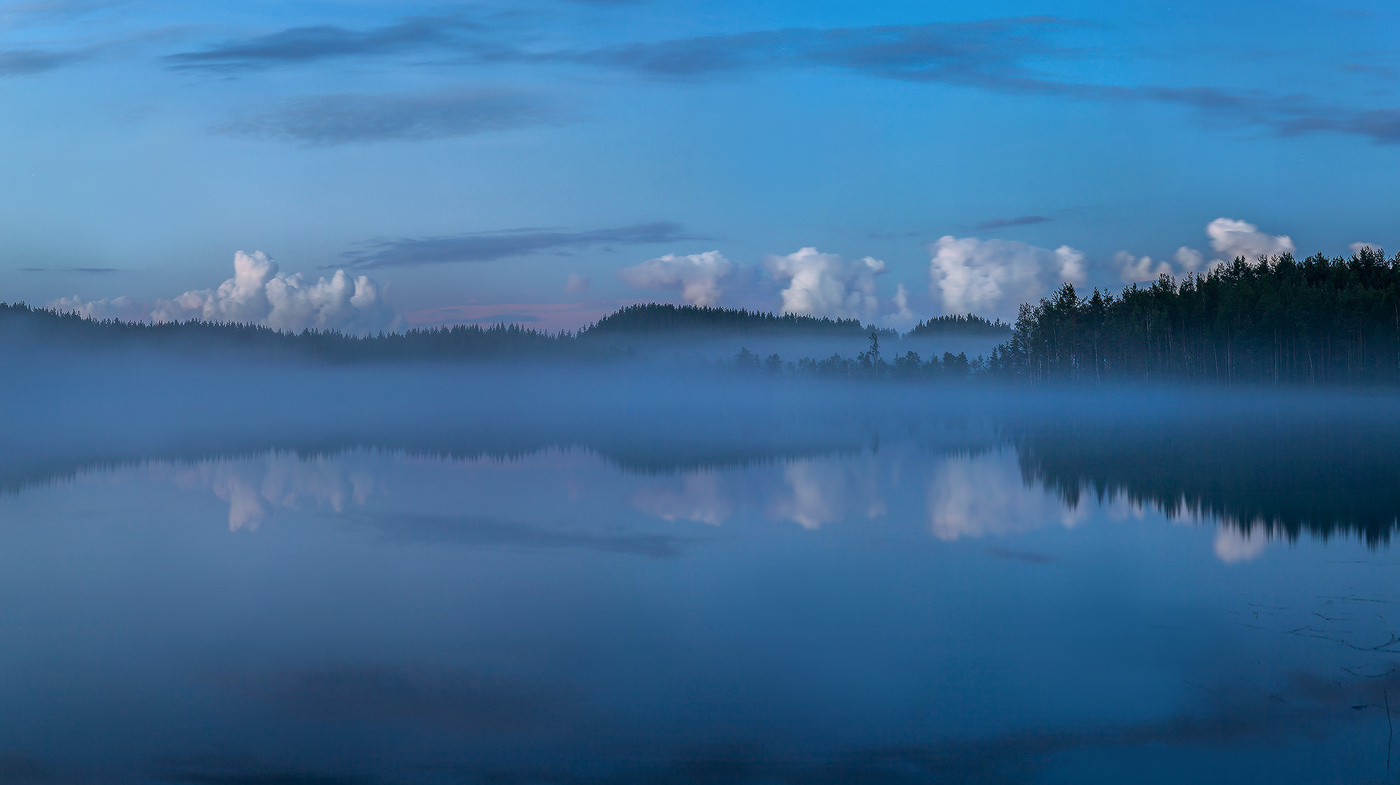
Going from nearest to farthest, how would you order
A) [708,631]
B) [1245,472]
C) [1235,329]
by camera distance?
[708,631], [1245,472], [1235,329]

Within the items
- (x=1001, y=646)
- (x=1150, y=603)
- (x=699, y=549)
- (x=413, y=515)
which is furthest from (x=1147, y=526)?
(x=413, y=515)

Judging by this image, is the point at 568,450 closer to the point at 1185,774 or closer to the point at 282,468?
the point at 282,468

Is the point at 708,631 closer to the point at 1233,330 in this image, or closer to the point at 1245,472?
the point at 1245,472

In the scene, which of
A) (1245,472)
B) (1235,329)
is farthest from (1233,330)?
(1245,472)

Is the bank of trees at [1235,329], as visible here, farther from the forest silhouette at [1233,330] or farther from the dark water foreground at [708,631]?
the dark water foreground at [708,631]

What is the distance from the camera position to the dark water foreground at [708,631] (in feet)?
30.2

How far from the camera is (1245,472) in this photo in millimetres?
33031

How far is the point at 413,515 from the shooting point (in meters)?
25.5

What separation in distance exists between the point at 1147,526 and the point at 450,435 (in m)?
47.1

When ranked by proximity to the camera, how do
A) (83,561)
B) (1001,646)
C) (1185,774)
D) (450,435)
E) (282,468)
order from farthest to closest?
(450,435) < (282,468) < (83,561) < (1001,646) < (1185,774)

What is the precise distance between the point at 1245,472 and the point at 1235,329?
7423 centimetres

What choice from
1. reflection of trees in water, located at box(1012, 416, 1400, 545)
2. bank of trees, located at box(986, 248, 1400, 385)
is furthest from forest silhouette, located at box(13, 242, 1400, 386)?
reflection of trees in water, located at box(1012, 416, 1400, 545)

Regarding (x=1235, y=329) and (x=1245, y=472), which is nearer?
(x=1245, y=472)

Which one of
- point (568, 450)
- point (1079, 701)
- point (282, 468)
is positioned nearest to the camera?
point (1079, 701)
